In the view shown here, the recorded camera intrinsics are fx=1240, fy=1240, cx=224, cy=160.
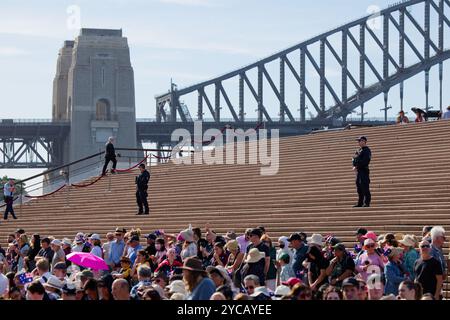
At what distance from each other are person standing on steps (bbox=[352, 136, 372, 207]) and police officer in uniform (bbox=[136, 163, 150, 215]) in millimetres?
5291

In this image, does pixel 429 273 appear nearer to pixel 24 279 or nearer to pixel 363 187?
pixel 24 279

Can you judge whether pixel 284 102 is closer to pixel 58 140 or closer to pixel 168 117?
pixel 168 117

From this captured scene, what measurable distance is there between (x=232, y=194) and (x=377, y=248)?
1237 cm

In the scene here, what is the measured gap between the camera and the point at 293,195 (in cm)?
2553

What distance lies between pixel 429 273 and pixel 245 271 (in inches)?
110

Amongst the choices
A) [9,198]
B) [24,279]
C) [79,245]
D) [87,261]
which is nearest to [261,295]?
[24,279]

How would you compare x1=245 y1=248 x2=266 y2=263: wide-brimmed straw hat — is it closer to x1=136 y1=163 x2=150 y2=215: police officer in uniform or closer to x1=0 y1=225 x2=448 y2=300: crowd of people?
x1=0 y1=225 x2=448 y2=300: crowd of people

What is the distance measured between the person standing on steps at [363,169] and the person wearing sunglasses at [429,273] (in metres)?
7.88

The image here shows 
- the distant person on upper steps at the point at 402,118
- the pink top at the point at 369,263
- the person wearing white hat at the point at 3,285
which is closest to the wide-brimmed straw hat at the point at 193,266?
the person wearing white hat at the point at 3,285

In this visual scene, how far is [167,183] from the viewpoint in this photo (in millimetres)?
31172

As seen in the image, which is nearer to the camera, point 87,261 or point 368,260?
point 368,260

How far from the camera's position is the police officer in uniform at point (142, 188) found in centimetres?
2577

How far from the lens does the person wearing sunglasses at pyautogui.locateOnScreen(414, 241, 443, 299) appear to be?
1335cm

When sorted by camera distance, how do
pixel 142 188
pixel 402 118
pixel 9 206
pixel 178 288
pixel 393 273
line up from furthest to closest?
pixel 402 118, pixel 9 206, pixel 142 188, pixel 393 273, pixel 178 288
